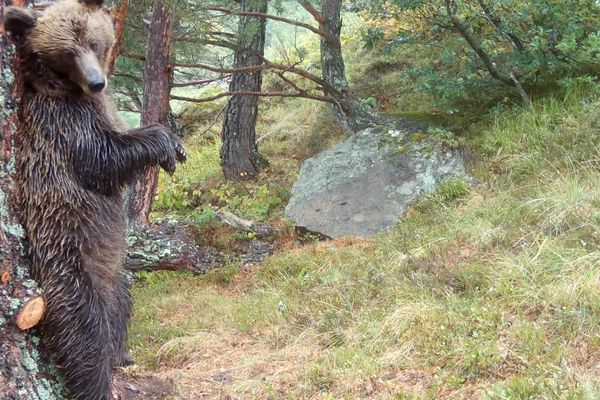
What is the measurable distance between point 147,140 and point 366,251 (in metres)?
2.94

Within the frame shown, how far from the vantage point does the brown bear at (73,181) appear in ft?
9.82

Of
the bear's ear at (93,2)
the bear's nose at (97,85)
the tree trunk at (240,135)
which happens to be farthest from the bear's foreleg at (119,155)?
the tree trunk at (240,135)

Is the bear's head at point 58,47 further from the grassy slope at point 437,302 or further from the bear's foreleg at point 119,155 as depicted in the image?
the grassy slope at point 437,302

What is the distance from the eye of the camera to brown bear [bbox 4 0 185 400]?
299cm

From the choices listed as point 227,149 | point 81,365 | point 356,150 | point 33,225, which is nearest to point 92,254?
point 33,225

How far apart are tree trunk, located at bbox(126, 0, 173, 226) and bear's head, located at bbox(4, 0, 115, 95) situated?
9.99 feet

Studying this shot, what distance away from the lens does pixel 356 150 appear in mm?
7918

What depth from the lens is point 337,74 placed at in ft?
27.8

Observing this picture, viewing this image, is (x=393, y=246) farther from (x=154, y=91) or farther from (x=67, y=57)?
(x=67, y=57)

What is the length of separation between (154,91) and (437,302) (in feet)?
13.7

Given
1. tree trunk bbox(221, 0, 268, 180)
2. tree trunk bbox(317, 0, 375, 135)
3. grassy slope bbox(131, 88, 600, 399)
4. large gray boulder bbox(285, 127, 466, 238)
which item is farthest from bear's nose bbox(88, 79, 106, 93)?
tree trunk bbox(221, 0, 268, 180)

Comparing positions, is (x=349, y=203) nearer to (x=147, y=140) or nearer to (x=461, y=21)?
(x=461, y=21)

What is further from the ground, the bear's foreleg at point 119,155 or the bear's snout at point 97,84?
the bear's snout at point 97,84

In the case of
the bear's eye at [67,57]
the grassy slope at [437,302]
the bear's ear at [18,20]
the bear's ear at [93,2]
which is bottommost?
the grassy slope at [437,302]
